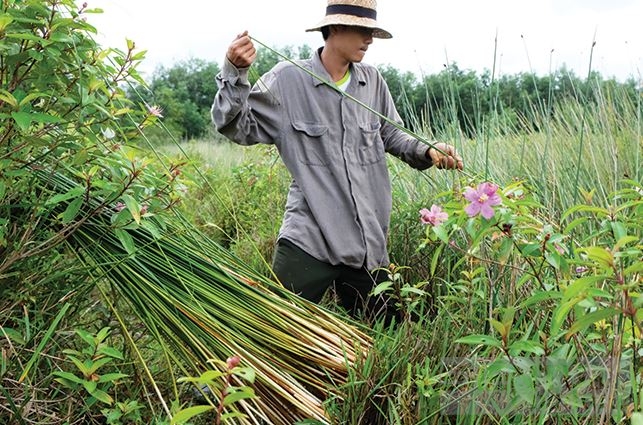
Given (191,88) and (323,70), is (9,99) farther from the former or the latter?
(191,88)

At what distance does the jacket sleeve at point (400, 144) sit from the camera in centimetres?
306

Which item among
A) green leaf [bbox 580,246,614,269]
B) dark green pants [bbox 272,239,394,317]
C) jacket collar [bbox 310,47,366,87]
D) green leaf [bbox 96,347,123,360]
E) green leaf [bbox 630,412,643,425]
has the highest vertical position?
jacket collar [bbox 310,47,366,87]

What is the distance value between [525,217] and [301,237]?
1.39 metres

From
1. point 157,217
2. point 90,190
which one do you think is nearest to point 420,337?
point 157,217

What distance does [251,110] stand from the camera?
2.89 metres

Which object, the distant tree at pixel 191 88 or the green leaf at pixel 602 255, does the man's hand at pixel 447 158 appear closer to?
the green leaf at pixel 602 255

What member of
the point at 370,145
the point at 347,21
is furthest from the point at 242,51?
the point at 370,145

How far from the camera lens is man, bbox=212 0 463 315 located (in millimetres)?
2854

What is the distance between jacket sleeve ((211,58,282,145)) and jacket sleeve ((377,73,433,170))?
538 millimetres

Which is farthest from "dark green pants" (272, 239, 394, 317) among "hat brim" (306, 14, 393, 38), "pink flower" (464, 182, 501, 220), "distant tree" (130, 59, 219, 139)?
"distant tree" (130, 59, 219, 139)

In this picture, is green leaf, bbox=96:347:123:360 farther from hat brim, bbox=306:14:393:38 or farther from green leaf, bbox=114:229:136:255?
hat brim, bbox=306:14:393:38

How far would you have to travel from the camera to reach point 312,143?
9.67 ft

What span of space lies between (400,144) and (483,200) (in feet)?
5.45

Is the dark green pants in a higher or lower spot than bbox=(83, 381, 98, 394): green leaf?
higher
